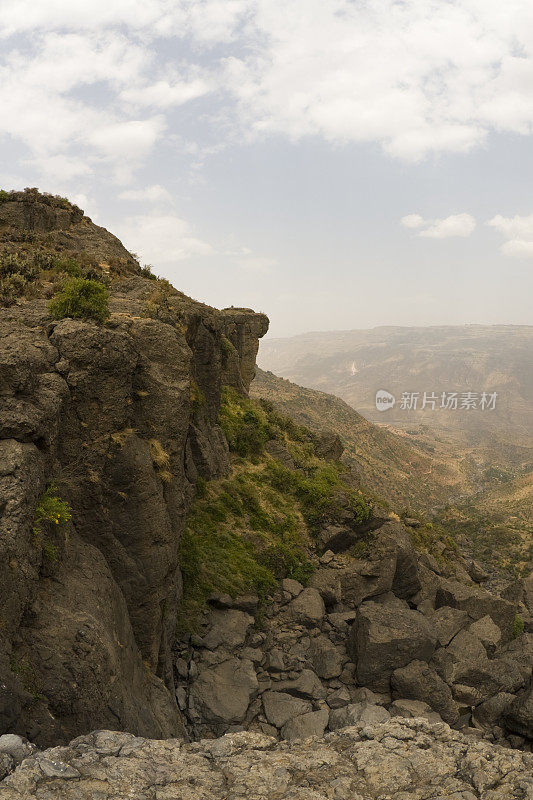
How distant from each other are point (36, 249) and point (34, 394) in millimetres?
10681

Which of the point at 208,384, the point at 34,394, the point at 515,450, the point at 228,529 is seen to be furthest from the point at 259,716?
the point at 515,450

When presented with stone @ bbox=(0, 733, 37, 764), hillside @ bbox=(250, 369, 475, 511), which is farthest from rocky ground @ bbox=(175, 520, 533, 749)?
hillside @ bbox=(250, 369, 475, 511)

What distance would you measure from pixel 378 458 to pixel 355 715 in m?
74.3

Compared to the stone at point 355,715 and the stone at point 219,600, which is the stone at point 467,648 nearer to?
the stone at point 355,715

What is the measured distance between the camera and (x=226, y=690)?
1459cm

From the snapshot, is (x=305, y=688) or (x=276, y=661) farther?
(x=276, y=661)

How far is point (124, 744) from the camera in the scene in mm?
7246

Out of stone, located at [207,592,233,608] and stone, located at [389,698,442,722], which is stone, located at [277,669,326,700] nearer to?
stone, located at [389,698,442,722]

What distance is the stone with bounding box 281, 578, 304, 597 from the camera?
62.6ft

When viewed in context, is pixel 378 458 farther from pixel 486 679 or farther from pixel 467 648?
pixel 486 679

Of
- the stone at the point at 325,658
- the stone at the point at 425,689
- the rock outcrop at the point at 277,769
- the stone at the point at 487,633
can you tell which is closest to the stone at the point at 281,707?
the stone at the point at 325,658

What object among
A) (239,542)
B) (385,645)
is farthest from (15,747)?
(239,542)

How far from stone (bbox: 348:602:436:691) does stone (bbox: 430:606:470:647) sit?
7.87 feet

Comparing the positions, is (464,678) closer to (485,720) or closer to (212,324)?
(485,720)
